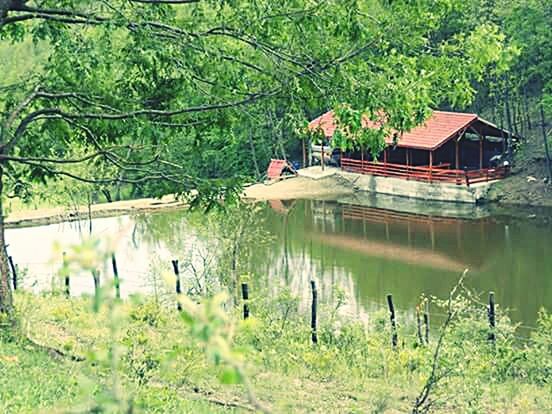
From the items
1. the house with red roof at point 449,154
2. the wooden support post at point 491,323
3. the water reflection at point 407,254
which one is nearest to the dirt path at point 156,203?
the house with red roof at point 449,154

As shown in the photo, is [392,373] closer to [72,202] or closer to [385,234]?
[385,234]

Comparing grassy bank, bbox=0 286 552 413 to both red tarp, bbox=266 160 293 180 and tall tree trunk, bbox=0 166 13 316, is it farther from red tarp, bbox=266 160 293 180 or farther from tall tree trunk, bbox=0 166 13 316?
red tarp, bbox=266 160 293 180

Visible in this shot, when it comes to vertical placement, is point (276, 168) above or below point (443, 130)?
below

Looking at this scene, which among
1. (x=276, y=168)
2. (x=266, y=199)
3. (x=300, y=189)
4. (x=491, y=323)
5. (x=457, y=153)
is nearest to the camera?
(x=491, y=323)

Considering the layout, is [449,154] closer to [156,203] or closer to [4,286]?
[156,203]

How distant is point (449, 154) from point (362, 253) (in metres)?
10.1

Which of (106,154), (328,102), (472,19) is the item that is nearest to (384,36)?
(328,102)

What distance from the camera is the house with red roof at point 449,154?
98.5ft

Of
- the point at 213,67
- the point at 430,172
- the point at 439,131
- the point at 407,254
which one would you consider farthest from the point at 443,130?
the point at 213,67

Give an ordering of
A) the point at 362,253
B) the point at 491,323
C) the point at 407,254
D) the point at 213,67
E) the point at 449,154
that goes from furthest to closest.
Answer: the point at 449,154
the point at 362,253
the point at 407,254
the point at 491,323
the point at 213,67

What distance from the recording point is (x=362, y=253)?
74.3 ft

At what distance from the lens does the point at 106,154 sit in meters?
8.61

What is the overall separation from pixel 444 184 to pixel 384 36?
72.5ft

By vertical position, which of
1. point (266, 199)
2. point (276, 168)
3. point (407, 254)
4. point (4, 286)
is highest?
point (276, 168)
